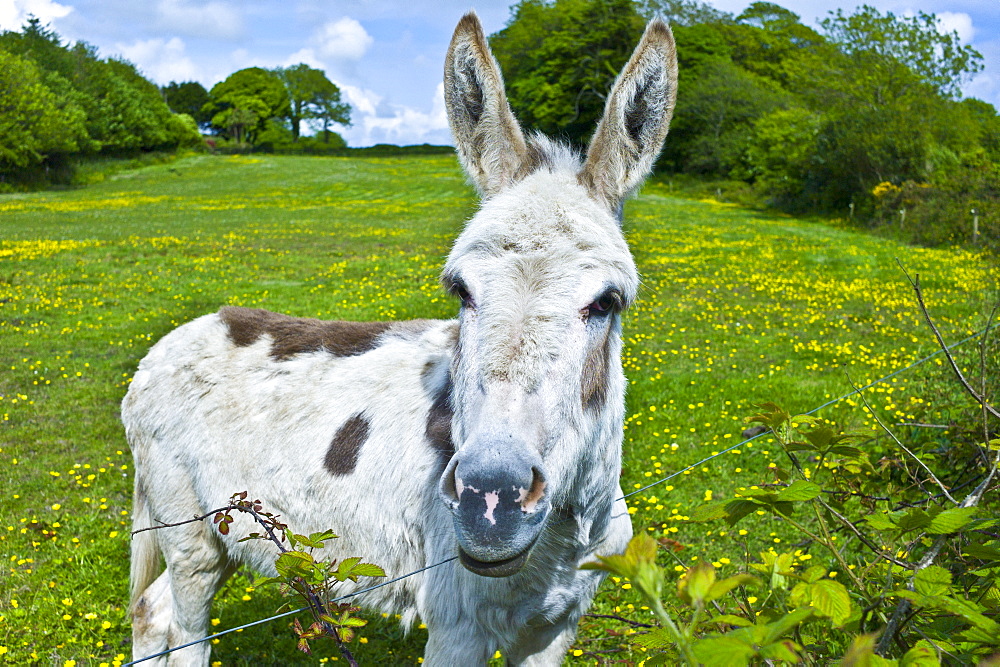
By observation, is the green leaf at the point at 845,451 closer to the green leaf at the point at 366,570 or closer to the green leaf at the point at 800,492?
the green leaf at the point at 800,492

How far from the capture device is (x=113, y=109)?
5925 centimetres

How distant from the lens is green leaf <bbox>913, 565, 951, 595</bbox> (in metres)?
1.32

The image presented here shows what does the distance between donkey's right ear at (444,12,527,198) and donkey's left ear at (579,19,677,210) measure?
320 millimetres

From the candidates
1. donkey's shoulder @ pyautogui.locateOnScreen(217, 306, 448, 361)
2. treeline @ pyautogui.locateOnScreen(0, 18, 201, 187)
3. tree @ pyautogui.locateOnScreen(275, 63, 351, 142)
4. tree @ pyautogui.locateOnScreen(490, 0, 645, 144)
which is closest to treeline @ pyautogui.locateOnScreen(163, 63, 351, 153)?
tree @ pyautogui.locateOnScreen(275, 63, 351, 142)

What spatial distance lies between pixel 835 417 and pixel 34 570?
7.31 metres

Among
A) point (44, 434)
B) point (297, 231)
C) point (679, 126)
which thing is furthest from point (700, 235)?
point (679, 126)

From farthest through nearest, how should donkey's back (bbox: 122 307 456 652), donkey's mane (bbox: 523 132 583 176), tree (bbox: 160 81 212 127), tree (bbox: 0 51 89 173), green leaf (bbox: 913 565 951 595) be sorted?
1. tree (bbox: 160 81 212 127)
2. tree (bbox: 0 51 89 173)
3. donkey's back (bbox: 122 307 456 652)
4. donkey's mane (bbox: 523 132 583 176)
5. green leaf (bbox: 913 565 951 595)

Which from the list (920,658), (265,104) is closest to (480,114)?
(920,658)

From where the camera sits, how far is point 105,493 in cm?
580

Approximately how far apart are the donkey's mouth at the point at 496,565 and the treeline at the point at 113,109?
5036 cm

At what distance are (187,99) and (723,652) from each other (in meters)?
116

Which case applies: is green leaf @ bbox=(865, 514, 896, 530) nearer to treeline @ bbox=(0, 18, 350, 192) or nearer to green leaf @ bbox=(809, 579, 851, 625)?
green leaf @ bbox=(809, 579, 851, 625)

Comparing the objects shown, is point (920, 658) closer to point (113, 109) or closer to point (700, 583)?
point (700, 583)

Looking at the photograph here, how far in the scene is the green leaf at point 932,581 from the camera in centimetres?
132
